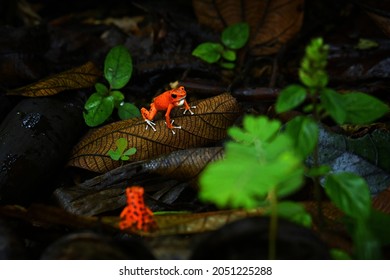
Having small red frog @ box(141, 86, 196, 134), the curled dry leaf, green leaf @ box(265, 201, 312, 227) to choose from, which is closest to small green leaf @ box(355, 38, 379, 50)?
the curled dry leaf

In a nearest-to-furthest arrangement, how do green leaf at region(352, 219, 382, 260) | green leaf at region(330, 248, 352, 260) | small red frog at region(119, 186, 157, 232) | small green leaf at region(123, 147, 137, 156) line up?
green leaf at region(352, 219, 382, 260) < green leaf at region(330, 248, 352, 260) < small red frog at region(119, 186, 157, 232) < small green leaf at region(123, 147, 137, 156)

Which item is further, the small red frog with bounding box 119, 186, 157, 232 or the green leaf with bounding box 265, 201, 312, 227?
the small red frog with bounding box 119, 186, 157, 232

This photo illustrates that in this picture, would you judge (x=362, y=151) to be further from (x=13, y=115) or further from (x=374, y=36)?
(x=13, y=115)

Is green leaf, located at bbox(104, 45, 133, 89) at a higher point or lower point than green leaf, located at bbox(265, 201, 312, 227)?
higher

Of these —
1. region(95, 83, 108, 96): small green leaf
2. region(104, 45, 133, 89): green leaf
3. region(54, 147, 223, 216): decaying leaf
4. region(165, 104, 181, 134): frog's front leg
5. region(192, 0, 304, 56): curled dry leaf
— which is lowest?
region(54, 147, 223, 216): decaying leaf

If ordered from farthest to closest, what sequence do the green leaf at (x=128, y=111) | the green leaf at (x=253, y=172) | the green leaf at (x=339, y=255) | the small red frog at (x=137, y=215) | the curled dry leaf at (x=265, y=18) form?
the curled dry leaf at (x=265, y=18) < the green leaf at (x=128, y=111) < the small red frog at (x=137, y=215) < the green leaf at (x=339, y=255) < the green leaf at (x=253, y=172)

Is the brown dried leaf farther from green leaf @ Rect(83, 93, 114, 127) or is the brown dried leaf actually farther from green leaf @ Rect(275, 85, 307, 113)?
green leaf @ Rect(275, 85, 307, 113)

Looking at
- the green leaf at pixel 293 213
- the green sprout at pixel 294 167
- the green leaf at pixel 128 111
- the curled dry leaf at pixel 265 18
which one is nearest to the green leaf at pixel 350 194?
the green sprout at pixel 294 167

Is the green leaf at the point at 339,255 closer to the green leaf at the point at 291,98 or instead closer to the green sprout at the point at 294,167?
the green sprout at the point at 294,167

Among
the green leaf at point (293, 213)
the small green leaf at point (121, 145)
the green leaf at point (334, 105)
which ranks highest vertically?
the small green leaf at point (121, 145)
